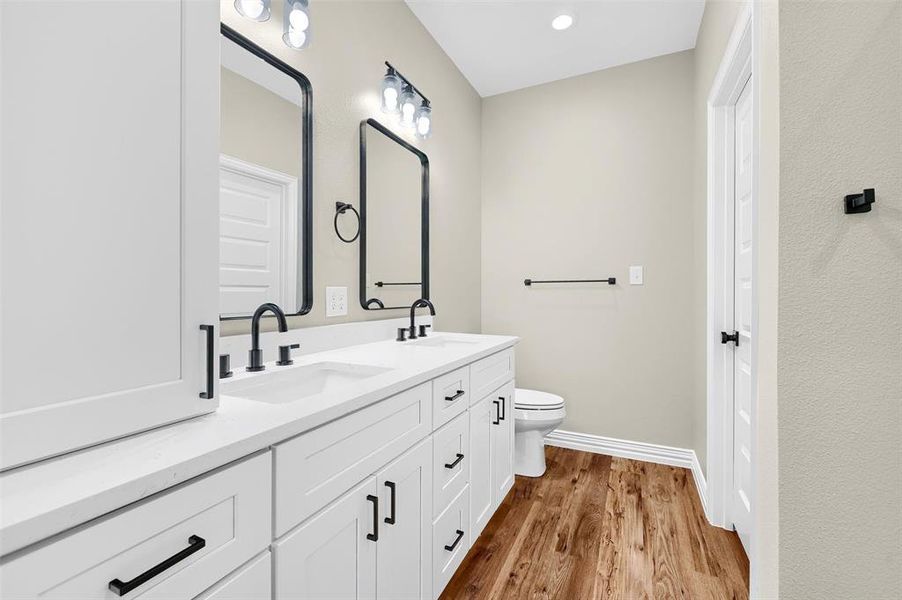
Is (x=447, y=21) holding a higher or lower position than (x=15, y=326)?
higher

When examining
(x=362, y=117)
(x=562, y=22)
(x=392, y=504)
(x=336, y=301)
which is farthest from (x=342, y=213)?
(x=562, y=22)

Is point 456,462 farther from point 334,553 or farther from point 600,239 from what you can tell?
point 600,239

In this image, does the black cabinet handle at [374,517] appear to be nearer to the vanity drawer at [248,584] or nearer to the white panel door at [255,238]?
the vanity drawer at [248,584]

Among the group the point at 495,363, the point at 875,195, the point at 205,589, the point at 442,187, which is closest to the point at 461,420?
the point at 495,363

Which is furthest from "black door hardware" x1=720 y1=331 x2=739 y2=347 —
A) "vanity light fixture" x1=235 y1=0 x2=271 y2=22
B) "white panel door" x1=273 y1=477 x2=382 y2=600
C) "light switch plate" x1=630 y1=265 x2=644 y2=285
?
"vanity light fixture" x1=235 y1=0 x2=271 y2=22

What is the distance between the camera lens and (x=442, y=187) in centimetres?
256

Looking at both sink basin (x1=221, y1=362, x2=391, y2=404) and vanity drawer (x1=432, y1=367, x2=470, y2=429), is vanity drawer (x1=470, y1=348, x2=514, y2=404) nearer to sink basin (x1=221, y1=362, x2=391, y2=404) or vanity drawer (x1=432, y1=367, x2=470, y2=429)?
vanity drawer (x1=432, y1=367, x2=470, y2=429)

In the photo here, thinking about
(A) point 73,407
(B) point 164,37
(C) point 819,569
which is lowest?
(C) point 819,569

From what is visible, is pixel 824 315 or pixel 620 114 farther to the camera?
pixel 620 114

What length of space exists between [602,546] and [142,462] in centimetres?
177

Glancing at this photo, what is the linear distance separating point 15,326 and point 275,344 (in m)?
0.83

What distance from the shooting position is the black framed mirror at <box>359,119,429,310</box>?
1.87m

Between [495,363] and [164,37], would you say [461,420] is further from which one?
[164,37]

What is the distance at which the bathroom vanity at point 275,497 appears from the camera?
501 mm
